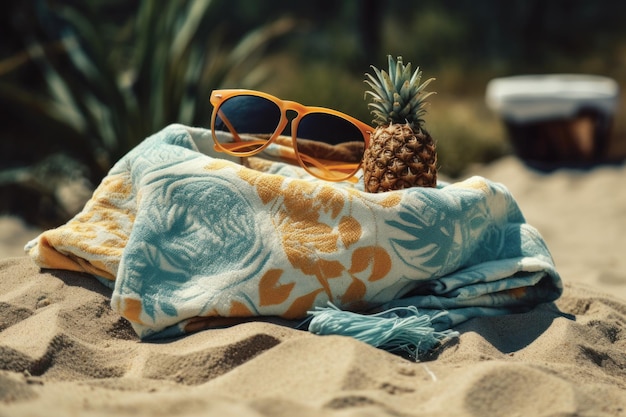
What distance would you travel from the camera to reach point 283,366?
1.76 metres

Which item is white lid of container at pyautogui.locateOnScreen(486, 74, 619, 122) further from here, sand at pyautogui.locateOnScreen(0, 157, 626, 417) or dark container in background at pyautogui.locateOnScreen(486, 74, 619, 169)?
sand at pyautogui.locateOnScreen(0, 157, 626, 417)

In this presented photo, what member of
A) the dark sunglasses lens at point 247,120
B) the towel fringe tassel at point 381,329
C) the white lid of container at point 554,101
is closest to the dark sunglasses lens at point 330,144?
the dark sunglasses lens at point 247,120

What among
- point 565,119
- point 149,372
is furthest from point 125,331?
point 565,119

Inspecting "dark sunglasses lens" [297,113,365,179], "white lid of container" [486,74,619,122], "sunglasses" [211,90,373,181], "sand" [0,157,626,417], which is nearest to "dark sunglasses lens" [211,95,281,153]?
"sunglasses" [211,90,373,181]

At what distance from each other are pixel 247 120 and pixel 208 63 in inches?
228

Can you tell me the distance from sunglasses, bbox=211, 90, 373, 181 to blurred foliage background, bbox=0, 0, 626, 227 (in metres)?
2.78

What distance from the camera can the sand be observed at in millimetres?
1516

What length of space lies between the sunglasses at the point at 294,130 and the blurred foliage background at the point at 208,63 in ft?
9.11

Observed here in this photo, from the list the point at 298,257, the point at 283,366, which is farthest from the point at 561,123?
the point at 283,366

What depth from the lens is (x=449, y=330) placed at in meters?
2.09

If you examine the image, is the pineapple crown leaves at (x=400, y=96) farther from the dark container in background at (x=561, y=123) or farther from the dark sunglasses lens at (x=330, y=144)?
the dark container in background at (x=561, y=123)

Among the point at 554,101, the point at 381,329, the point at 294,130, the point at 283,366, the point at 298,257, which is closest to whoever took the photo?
the point at 283,366

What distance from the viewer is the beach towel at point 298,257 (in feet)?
6.77

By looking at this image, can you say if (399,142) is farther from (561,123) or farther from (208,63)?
(208,63)
